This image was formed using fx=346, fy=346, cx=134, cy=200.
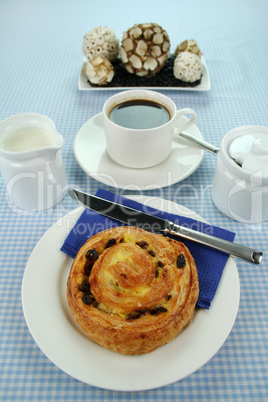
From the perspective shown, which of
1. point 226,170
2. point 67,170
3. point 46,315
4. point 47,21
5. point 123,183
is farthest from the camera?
point 47,21

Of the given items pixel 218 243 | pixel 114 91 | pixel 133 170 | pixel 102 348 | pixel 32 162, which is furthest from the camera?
pixel 114 91

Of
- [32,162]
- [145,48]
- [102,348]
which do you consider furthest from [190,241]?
[145,48]

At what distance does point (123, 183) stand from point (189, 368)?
2.22 ft

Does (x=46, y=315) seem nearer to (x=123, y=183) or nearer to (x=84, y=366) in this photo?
(x=84, y=366)

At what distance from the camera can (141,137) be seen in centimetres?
121

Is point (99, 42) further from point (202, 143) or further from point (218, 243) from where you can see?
point (218, 243)

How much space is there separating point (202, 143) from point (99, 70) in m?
0.66

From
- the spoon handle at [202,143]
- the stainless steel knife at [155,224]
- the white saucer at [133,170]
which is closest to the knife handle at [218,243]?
the stainless steel knife at [155,224]

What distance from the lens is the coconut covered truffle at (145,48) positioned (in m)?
1.63

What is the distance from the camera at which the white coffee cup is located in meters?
1.22

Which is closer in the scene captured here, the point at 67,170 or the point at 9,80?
the point at 67,170

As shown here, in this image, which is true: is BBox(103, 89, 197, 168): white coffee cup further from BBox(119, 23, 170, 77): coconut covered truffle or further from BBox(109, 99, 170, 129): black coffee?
BBox(119, 23, 170, 77): coconut covered truffle

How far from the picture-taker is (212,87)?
183 centimetres

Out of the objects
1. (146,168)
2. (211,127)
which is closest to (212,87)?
(211,127)
